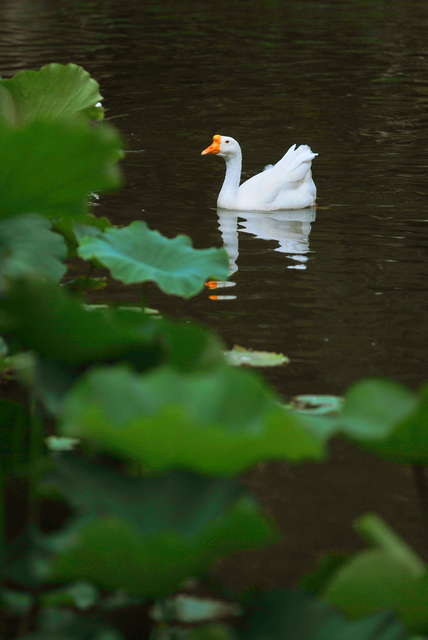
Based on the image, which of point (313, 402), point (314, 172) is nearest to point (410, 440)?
point (313, 402)

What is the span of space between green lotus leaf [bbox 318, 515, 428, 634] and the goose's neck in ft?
20.0

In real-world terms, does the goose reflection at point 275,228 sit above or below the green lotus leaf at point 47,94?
below

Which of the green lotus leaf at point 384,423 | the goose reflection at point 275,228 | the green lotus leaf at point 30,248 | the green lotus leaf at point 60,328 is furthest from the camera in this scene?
the goose reflection at point 275,228

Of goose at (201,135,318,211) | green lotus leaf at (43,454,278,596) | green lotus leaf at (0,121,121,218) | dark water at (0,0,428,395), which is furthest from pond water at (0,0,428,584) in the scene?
green lotus leaf at (0,121,121,218)

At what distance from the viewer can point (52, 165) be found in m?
2.35

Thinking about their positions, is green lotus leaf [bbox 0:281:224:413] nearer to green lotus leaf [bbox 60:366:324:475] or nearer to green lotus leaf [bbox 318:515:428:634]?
green lotus leaf [bbox 60:366:324:475]

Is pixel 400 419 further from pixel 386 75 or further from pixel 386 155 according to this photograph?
pixel 386 75

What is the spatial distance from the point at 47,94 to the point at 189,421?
2561 millimetres

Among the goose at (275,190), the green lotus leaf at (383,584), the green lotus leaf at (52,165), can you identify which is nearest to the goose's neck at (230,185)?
the goose at (275,190)

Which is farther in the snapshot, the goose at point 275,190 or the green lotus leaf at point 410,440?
the goose at point 275,190

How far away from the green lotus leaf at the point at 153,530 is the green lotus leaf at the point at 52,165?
823 millimetres

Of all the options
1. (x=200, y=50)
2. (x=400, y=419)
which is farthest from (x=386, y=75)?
(x=400, y=419)

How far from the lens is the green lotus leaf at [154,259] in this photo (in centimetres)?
294

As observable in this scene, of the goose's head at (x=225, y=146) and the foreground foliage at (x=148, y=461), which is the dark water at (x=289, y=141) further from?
the foreground foliage at (x=148, y=461)
